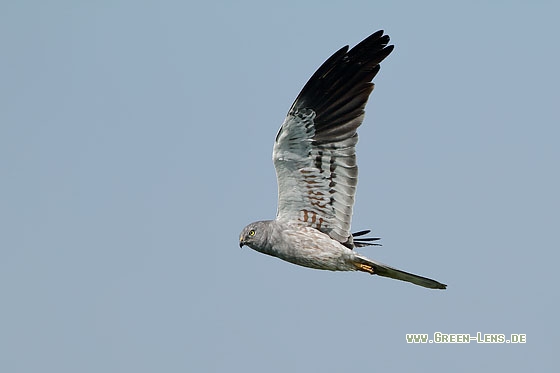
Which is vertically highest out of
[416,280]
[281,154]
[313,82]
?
[313,82]

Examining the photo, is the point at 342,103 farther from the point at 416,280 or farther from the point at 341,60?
the point at 416,280

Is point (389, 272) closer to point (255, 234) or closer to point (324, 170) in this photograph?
point (324, 170)

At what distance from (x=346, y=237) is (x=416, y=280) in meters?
1.35

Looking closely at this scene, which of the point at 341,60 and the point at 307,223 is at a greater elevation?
the point at 341,60

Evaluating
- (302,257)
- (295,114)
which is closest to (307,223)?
(302,257)

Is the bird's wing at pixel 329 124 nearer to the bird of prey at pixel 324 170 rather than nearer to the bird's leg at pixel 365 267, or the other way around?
the bird of prey at pixel 324 170

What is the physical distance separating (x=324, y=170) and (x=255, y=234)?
1551mm

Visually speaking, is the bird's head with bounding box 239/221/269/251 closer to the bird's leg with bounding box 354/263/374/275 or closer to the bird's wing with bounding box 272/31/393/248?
the bird's wing with bounding box 272/31/393/248

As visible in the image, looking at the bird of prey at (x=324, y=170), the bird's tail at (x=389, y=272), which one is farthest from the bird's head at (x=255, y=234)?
the bird's tail at (x=389, y=272)

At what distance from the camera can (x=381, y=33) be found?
18.6 meters

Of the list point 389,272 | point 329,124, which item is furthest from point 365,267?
point 329,124

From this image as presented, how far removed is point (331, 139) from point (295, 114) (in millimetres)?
710

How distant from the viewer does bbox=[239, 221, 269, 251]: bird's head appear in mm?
19141

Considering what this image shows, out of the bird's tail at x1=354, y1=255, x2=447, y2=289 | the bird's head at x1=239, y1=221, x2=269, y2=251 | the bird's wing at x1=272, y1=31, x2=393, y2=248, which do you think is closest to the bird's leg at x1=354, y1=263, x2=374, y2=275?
the bird's tail at x1=354, y1=255, x2=447, y2=289
